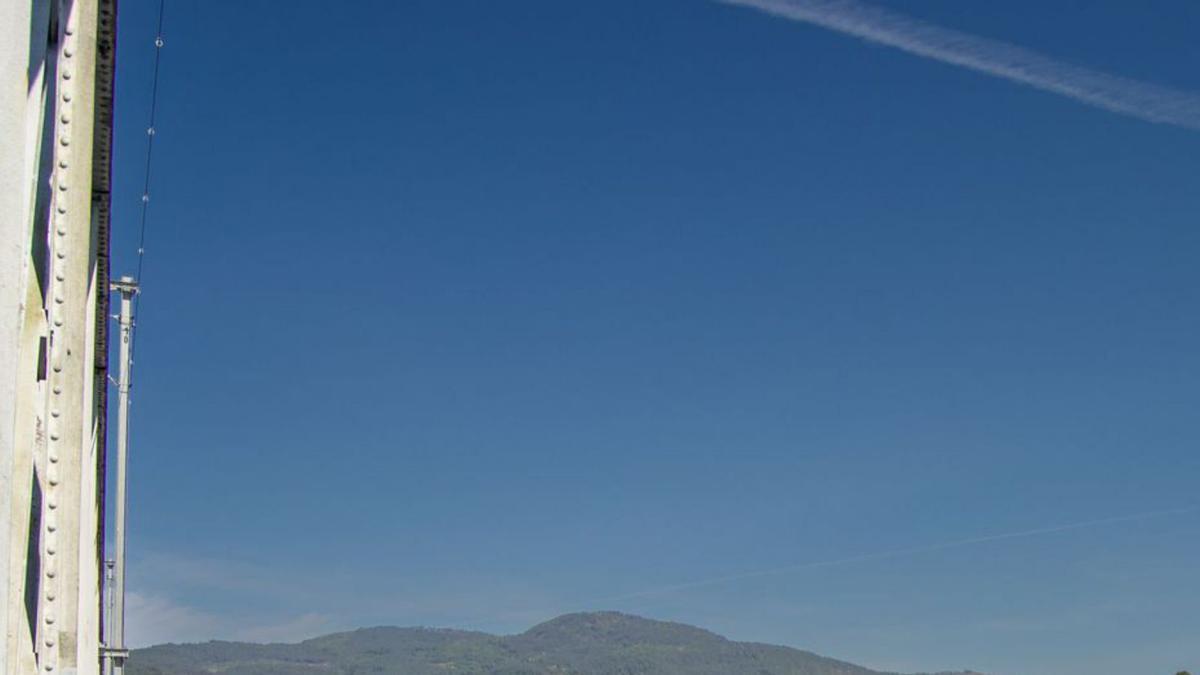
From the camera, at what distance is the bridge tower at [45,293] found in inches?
199

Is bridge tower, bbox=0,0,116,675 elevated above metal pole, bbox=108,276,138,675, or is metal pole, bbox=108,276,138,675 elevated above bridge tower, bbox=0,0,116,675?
metal pole, bbox=108,276,138,675

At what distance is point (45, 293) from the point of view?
633cm

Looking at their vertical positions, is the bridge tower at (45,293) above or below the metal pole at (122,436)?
below

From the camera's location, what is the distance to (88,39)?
7.07 meters

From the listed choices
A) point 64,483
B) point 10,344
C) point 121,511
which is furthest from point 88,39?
point 121,511

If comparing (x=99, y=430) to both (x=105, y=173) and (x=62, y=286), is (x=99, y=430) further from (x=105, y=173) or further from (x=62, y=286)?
(x=62, y=286)

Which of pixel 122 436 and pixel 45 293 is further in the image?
pixel 122 436

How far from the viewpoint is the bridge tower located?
16.6 ft

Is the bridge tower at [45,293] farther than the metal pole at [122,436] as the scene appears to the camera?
No

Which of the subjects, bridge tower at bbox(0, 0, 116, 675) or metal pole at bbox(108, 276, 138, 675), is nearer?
bridge tower at bbox(0, 0, 116, 675)

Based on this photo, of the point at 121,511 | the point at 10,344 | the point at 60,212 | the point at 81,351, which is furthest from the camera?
the point at 121,511

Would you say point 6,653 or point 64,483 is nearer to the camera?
point 6,653

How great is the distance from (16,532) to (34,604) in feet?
Result: 4.15

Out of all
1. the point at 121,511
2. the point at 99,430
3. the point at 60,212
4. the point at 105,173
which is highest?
the point at 121,511
